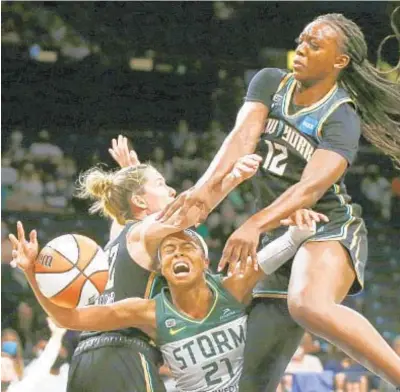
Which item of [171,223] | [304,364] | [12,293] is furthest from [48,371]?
[304,364]

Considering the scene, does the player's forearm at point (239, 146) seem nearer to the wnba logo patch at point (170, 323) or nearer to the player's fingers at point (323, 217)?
the player's fingers at point (323, 217)

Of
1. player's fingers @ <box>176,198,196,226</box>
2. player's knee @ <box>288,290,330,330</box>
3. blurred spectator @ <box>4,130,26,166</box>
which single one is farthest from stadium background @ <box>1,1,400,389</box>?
player's knee @ <box>288,290,330,330</box>

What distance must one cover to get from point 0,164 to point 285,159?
1.05 m

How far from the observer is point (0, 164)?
3.01 m

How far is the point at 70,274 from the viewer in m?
2.40

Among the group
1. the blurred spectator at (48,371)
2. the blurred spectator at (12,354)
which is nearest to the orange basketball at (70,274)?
the blurred spectator at (48,371)

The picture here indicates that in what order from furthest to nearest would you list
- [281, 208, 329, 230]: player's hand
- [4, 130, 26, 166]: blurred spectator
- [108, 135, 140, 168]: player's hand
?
1. [4, 130, 26, 166]: blurred spectator
2. [108, 135, 140, 168]: player's hand
3. [281, 208, 329, 230]: player's hand

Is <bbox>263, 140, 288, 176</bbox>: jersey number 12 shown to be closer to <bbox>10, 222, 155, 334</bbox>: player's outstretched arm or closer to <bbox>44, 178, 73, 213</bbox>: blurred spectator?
<bbox>10, 222, 155, 334</bbox>: player's outstretched arm

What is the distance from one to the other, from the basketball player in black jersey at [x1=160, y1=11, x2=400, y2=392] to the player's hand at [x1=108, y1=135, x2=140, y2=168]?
33 cm

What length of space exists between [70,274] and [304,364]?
0.94 meters

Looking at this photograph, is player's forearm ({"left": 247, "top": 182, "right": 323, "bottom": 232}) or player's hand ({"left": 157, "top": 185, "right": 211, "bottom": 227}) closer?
player's forearm ({"left": 247, "top": 182, "right": 323, "bottom": 232})

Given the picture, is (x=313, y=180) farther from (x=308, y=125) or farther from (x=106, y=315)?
(x=106, y=315)

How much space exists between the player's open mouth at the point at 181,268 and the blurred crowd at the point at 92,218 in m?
0.24

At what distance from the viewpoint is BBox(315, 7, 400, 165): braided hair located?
242 cm
